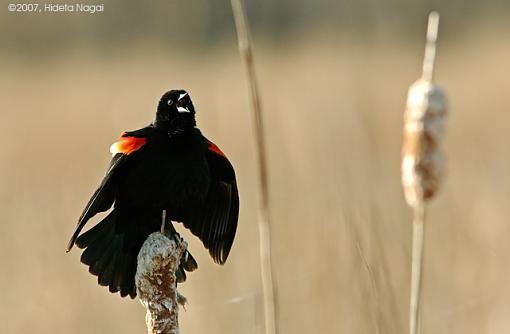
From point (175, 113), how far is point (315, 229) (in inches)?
37.4

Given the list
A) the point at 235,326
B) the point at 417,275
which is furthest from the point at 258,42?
the point at 417,275

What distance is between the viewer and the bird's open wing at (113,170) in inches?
84.2

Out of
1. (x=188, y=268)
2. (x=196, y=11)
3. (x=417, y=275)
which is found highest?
(x=196, y=11)

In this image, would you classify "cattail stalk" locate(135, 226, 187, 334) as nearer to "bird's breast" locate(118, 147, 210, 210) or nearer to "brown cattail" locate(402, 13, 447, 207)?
"brown cattail" locate(402, 13, 447, 207)

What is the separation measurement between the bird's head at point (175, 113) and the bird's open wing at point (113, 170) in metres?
0.07

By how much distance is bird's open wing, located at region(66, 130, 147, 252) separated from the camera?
214 cm

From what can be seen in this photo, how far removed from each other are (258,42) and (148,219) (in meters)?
7.46

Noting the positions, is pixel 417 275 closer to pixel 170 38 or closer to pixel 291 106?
pixel 291 106

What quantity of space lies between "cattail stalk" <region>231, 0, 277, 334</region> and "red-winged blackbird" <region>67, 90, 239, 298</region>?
0.82 metres

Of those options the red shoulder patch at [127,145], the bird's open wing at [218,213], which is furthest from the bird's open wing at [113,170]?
the bird's open wing at [218,213]

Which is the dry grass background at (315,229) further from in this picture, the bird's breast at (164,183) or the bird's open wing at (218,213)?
the bird's breast at (164,183)

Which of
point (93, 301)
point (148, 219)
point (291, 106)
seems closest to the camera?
point (148, 219)

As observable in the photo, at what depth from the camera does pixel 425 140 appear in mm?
1172

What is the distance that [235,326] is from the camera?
2711 millimetres
